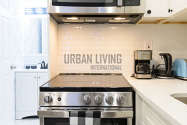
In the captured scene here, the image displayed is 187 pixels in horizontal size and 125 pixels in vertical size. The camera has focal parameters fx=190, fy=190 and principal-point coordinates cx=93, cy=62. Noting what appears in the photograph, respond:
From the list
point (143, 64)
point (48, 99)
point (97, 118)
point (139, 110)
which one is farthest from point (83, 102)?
point (143, 64)

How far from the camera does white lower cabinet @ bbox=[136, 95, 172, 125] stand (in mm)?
1004

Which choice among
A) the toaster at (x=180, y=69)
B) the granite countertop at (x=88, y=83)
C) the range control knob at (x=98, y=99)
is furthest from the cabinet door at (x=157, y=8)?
the range control knob at (x=98, y=99)

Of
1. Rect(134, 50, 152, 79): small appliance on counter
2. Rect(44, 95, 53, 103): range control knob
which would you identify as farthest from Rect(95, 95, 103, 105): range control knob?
Rect(134, 50, 152, 79): small appliance on counter

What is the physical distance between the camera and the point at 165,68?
195 centimetres

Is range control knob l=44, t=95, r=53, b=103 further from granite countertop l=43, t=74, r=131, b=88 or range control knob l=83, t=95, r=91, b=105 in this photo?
range control knob l=83, t=95, r=91, b=105

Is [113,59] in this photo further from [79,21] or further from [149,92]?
[149,92]

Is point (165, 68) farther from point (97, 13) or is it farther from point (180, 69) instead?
point (97, 13)

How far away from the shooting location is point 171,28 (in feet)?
6.79

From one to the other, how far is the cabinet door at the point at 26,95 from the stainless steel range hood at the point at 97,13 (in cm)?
115

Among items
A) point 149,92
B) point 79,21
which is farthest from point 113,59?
point 149,92

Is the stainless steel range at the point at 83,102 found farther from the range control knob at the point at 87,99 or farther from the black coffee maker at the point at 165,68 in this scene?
the black coffee maker at the point at 165,68

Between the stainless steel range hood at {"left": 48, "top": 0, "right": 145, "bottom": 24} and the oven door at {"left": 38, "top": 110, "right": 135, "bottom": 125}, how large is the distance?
2.85 ft

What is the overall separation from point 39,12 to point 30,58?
0.78m

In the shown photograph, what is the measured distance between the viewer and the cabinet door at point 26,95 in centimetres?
269
